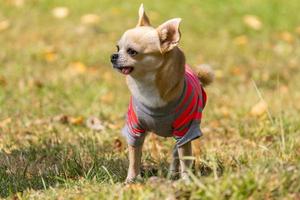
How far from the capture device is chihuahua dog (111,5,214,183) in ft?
14.4

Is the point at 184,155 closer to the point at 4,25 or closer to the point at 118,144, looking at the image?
the point at 118,144

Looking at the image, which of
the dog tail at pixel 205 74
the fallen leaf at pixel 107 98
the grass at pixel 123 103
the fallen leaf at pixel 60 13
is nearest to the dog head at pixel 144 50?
the grass at pixel 123 103


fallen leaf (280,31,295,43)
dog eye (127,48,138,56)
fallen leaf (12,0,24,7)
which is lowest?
fallen leaf (280,31,295,43)

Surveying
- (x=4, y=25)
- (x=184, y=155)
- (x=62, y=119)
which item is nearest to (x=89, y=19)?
(x=4, y=25)

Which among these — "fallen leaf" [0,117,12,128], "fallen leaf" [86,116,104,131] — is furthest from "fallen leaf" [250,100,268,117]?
"fallen leaf" [0,117,12,128]

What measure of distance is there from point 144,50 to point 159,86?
24 cm

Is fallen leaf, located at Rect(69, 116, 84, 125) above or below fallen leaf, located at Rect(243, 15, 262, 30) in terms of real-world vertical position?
below

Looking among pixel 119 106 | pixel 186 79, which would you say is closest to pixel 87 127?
pixel 119 106

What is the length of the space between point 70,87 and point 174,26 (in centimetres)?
385

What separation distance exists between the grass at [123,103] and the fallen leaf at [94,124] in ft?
0.31

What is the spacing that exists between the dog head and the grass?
2.11ft

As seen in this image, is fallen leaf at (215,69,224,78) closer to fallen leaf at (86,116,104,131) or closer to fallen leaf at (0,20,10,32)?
fallen leaf at (86,116,104,131)

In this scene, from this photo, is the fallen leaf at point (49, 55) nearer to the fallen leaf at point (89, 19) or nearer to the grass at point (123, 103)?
the grass at point (123, 103)

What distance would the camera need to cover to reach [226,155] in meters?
5.28
